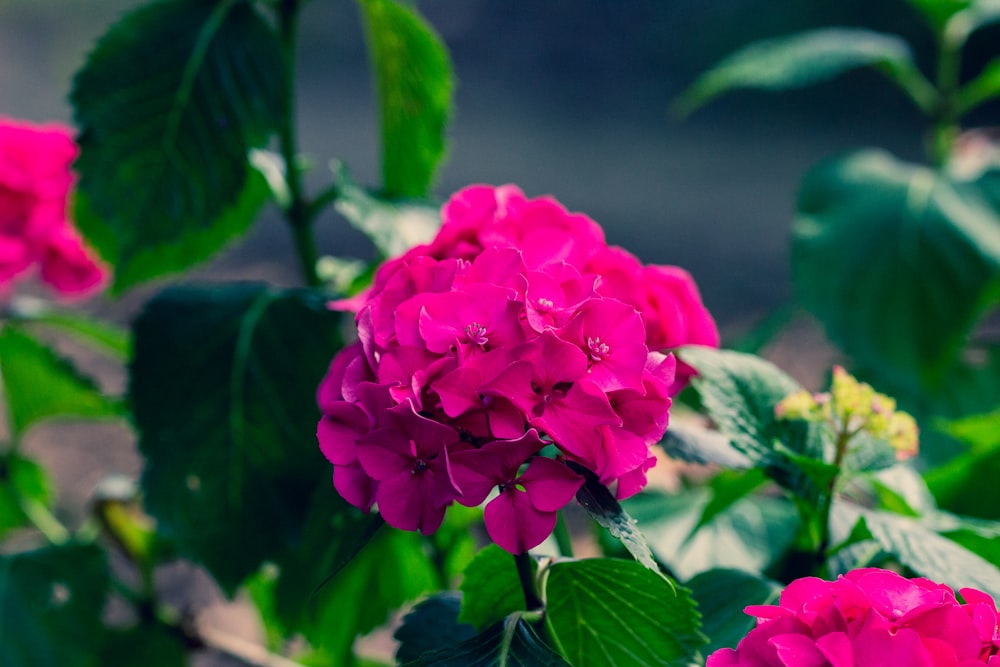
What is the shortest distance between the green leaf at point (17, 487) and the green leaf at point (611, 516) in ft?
2.56

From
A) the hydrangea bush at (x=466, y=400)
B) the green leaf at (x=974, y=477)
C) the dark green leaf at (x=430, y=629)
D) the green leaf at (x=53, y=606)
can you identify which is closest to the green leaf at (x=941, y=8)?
the hydrangea bush at (x=466, y=400)

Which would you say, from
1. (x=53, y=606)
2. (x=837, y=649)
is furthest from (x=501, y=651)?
(x=53, y=606)

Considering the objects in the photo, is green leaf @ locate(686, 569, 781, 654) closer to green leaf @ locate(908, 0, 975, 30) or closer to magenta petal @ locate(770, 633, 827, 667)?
magenta petal @ locate(770, 633, 827, 667)

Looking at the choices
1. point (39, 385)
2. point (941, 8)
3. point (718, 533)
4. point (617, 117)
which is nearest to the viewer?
point (718, 533)

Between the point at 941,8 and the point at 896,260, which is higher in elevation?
the point at 941,8

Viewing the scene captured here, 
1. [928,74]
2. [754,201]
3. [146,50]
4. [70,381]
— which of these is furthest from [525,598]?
[928,74]

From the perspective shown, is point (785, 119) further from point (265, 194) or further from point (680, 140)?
point (265, 194)

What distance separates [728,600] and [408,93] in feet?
1.53

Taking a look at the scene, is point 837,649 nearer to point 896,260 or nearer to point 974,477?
point 974,477

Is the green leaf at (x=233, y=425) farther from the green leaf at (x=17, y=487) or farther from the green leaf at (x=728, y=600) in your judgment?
the green leaf at (x=17, y=487)

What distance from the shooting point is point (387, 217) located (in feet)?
2.28

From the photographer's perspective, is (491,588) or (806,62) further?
(806,62)

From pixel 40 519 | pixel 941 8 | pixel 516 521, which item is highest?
pixel 941 8

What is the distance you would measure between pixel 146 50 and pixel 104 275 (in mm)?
414
